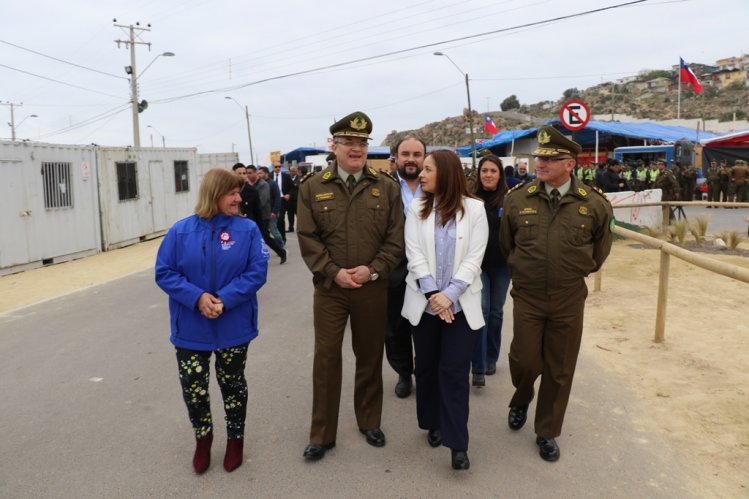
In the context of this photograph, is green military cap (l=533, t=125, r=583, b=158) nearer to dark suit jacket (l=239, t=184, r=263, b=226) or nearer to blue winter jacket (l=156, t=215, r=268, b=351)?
blue winter jacket (l=156, t=215, r=268, b=351)

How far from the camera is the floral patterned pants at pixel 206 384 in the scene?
131 inches

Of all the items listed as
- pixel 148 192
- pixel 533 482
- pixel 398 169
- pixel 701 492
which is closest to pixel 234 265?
pixel 398 169

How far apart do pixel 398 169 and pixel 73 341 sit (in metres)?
4.06

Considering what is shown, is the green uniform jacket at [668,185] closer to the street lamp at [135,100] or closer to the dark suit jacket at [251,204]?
the dark suit jacket at [251,204]

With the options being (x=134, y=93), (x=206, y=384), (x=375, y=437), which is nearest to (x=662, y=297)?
(x=375, y=437)

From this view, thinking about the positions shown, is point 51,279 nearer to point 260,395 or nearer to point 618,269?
point 260,395

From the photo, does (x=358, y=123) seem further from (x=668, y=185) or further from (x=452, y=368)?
(x=668, y=185)

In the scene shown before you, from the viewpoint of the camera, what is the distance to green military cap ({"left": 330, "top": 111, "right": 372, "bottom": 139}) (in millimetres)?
3590

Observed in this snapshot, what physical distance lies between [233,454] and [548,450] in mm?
1882

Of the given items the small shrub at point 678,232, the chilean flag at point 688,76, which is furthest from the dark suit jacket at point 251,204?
the chilean flag at point 688,76

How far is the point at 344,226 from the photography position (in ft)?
11.6

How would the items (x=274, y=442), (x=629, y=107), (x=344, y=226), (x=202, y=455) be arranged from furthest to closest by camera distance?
(x=629, y=107), (x=274, y=442), (x=344, y=226), (x=202, y=455)

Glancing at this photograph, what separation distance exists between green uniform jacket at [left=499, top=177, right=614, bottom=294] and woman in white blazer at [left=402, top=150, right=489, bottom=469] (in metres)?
0.29

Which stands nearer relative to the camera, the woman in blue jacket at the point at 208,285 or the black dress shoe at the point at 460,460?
the woman in blue jacket at the point at 208,285
